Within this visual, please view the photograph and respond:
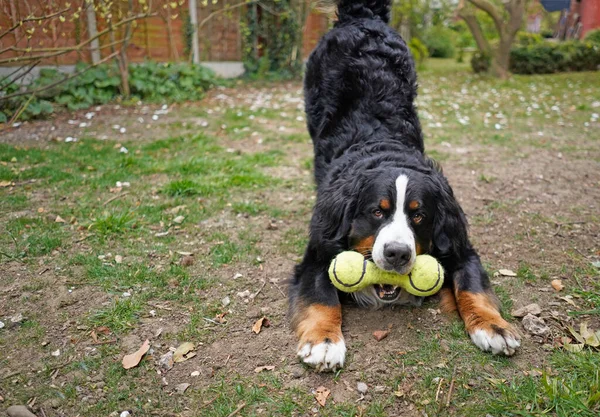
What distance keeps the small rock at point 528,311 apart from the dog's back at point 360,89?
51.2 inches

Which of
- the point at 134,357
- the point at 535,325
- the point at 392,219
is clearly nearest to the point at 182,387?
the point at 134,357

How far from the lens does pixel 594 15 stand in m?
21.1

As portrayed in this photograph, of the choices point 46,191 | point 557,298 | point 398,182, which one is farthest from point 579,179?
point 46,191

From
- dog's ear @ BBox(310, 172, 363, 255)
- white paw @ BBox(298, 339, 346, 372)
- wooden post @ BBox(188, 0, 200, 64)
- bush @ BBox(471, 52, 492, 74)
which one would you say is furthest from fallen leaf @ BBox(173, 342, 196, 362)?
bush @ BBox(471, 52, 492, 74)

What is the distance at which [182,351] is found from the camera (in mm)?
2242

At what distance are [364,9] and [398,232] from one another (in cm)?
280

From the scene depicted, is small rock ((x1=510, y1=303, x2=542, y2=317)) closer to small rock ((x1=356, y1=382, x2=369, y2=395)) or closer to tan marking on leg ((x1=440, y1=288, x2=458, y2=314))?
tan marking on leg ((x1=440, y1=288, x2=458, y2=314))

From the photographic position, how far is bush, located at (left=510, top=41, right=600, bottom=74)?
14.2m

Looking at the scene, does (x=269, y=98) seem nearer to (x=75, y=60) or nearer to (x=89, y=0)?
(x=75, y=60)

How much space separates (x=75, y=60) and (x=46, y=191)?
5.18 m

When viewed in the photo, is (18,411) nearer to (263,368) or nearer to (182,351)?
(182,351)

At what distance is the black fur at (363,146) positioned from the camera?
2535 millimetres

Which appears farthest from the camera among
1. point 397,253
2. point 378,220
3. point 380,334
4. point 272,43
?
point 272,43

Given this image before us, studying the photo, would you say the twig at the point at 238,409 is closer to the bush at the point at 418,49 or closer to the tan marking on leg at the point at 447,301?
the tan marking on leg at the point at 447,301
